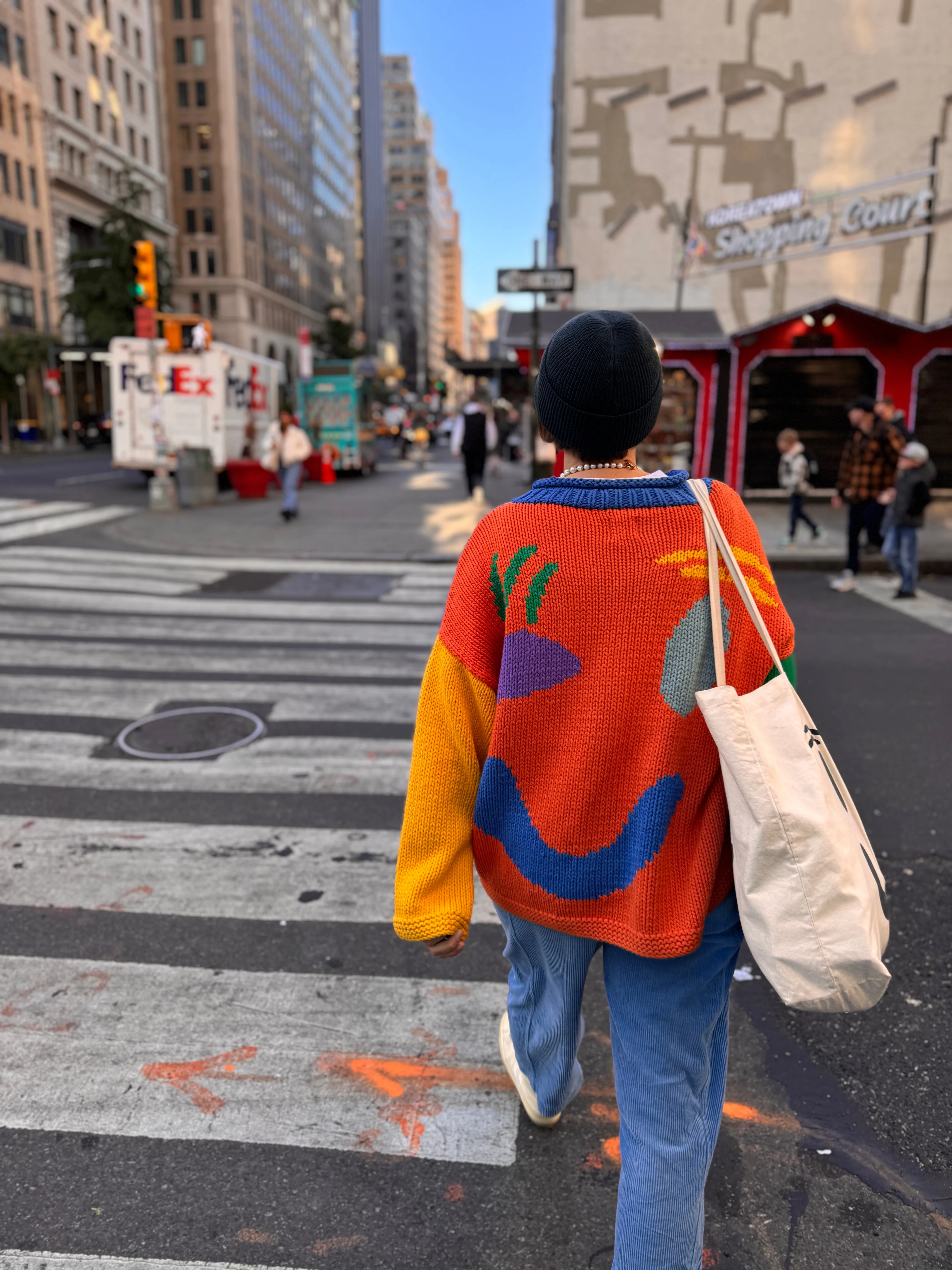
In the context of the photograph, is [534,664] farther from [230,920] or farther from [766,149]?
[766,149]

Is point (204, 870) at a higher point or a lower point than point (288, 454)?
lower

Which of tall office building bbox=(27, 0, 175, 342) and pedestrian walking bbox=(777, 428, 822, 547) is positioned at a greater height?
tall office building bbox=(27, 0, 175, 342)

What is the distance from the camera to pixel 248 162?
287ft

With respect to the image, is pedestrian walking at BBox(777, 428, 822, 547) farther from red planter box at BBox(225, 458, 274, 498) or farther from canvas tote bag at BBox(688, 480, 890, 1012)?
red planter box at BBox(225, 458, 274, 498)

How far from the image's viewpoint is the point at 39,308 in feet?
173

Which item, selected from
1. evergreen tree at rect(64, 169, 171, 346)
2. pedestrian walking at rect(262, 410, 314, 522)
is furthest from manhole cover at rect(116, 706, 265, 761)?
evergreen tree at rect(64, 169, 171, 346)

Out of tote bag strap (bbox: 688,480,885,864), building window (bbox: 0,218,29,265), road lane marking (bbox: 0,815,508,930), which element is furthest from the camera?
building window (bbox: 0,218,29,265)

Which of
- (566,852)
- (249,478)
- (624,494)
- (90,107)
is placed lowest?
(249,478)

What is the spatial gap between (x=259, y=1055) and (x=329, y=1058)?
206 millimetres

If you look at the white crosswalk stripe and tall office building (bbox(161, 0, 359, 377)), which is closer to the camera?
the white crosswalk stripe

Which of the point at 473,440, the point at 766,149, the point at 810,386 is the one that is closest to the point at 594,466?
the point at 473,440

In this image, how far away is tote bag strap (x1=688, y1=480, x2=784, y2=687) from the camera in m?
1.63

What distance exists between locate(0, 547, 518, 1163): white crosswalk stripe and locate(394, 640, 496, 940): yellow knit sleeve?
0.98 meters

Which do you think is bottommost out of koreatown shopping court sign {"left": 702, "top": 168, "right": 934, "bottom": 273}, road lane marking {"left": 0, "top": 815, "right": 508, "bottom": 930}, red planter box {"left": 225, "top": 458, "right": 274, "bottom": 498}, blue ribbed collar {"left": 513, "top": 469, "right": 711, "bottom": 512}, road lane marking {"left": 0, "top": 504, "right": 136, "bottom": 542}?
road lane marking {"left": 0, "top": 815, "right": 508, "bottom": 930}
